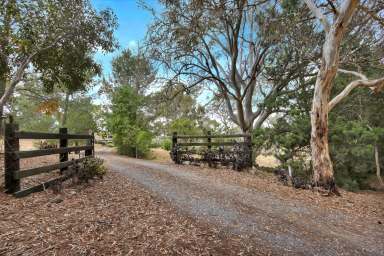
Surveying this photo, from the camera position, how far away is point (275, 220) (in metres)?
4.18

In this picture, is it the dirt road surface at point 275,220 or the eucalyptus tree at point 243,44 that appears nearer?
the dirt road surface at point 275,220

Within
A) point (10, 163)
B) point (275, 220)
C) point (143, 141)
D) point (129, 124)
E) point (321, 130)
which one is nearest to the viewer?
point (275, 220)

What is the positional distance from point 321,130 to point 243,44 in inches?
301

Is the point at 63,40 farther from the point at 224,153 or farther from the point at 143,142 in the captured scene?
the point at 143,142

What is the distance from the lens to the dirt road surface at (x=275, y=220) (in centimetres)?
335

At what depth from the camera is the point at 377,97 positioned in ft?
39.2

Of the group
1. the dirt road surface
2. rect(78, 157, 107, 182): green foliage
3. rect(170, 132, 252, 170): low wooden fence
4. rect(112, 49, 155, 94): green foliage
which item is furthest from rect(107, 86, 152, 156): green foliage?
the dirt road surface

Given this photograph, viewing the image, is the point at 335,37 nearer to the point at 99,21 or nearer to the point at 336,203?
the point at 336,203

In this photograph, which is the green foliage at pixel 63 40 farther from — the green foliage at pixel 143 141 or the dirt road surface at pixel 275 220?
the green foliage at pixel 143 141

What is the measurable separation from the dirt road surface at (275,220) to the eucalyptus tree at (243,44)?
18.6 feet

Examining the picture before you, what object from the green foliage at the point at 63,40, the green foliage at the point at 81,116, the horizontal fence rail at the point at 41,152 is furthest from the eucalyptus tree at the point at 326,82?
the green foliage at the point at 81,116

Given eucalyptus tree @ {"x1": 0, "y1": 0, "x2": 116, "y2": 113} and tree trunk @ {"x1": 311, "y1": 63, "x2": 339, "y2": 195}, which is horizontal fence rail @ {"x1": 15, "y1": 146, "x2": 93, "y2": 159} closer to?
eucalyptus tree @ {"x1": 0, "y1": 0, "x2": 116, "y2": 113}

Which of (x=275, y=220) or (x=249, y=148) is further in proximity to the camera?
(x=249, y=148)

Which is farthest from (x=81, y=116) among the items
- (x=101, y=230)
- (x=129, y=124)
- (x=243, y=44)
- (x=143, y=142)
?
(x=101, y=230)
